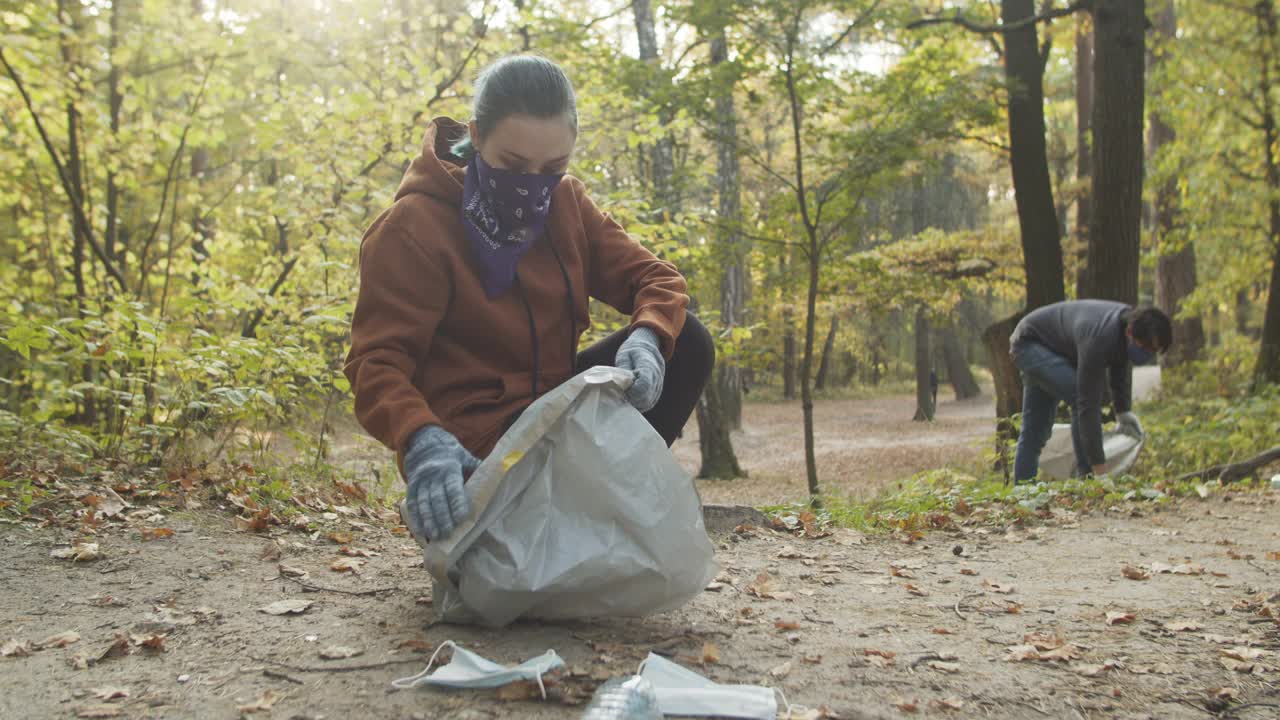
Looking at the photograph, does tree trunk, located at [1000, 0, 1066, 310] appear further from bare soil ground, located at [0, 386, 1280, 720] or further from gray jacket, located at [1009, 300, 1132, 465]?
bare soil ground, located at [0, 386, 1280, 720]

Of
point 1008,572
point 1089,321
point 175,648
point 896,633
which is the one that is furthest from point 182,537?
point 1089,321

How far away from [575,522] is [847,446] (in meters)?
14.4

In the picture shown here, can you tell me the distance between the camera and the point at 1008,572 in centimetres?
320

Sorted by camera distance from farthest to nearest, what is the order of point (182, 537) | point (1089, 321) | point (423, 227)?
point (1089, 321) → point (182, 537) → point (423, 227)

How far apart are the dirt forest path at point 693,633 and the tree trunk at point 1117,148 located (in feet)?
14.8

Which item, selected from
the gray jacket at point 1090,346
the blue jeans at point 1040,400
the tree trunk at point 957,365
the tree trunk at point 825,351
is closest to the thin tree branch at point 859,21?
the gray jacket at point 1090,346

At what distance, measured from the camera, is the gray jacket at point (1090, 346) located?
16.8 feet

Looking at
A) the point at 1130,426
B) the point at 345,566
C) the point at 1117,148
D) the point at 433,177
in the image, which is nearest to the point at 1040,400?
the point at 1130,426

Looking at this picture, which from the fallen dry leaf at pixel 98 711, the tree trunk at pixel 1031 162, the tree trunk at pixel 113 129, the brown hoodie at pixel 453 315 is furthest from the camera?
the tree trunk at pixel 1031 162

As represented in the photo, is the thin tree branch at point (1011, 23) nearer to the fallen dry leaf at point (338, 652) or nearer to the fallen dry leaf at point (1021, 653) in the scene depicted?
the fallen dry leaf at point (1021, 653)

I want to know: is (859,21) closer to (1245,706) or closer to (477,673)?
(1245,706)

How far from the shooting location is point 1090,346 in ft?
17.0

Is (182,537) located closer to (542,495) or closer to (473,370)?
(473,370)

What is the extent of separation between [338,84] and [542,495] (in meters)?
7.28
